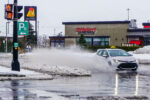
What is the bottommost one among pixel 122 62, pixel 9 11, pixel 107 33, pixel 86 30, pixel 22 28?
pixel 122 62

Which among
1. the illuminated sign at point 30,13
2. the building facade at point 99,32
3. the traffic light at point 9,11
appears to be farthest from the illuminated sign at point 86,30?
the traffic light at point 9,11

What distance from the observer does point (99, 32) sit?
9956 centimetres

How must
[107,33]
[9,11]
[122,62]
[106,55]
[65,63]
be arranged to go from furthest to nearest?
1. [107,33]
2. [65,63]
3. [106,55]
4. [122,62]
5. [9,11]

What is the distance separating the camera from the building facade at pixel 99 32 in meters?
97.2

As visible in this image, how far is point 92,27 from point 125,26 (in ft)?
28.5

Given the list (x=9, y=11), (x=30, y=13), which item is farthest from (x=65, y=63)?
(x=30, y=13)

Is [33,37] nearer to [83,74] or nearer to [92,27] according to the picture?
[92,27]

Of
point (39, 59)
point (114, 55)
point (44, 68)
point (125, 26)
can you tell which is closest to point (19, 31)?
point (44, 68)

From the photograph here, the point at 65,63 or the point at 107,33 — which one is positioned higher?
the point at 107,33

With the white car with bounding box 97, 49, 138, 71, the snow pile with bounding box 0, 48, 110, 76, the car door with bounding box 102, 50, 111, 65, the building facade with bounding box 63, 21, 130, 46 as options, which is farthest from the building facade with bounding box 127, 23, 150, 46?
the white car with bounding box 97, 49, 138, 71

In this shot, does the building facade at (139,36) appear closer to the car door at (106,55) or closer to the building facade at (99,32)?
the building facade at (99,32)

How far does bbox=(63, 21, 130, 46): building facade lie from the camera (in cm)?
9725

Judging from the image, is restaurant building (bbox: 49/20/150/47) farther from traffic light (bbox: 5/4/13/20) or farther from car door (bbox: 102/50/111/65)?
traffic light (bbox: 5/4/13/20)

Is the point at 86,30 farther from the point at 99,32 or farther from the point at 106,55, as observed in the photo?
the point at 106,55
